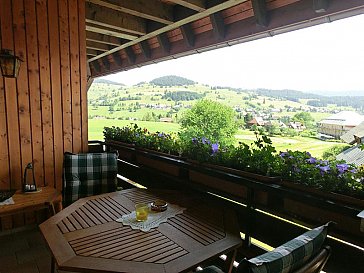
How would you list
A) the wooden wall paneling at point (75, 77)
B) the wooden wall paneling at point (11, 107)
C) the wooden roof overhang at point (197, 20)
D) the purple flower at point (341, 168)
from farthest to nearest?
the wooden wall paneling at point (75, 77)
the wooden wall paneling at point (11, 107)
the wooden roof overhang at point (197, 20)
the purple flower at point (341, 168)

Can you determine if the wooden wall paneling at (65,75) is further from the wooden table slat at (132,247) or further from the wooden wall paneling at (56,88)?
the wooden table slat at (132,247)

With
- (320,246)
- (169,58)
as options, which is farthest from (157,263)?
(169,58)

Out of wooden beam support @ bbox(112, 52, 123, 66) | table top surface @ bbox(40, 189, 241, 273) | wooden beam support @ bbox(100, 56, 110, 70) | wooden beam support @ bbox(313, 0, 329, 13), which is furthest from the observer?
wooden beam support @ bbox(100, 56, 110, 70)

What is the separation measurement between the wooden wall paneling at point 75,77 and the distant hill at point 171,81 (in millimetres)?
1430

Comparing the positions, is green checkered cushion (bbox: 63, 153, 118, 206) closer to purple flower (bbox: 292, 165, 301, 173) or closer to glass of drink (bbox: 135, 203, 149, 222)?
glass of drink (bbox: 135, 203, 149, 222)

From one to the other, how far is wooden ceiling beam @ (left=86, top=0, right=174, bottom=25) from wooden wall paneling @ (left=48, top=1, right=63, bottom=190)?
20.2 inches

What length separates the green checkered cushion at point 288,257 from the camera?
801 mm

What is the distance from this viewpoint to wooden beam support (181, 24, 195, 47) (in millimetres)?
3602

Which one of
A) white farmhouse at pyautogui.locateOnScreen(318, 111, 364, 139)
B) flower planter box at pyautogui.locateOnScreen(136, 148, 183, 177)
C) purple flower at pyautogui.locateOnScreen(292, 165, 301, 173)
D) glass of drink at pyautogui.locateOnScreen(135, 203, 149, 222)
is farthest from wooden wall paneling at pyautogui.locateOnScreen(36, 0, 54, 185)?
white farmhouse at pyautogui.locateOnScreen(318, 111, 364, 139)

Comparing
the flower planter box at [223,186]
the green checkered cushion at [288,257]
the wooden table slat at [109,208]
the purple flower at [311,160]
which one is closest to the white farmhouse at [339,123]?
the purple flower at [311,160]

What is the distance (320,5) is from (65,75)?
285 cm

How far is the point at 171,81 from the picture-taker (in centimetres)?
441

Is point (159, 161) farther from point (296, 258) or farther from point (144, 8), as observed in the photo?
point (296, 258)

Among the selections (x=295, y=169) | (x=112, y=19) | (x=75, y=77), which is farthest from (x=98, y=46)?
(x=295, y=169)
